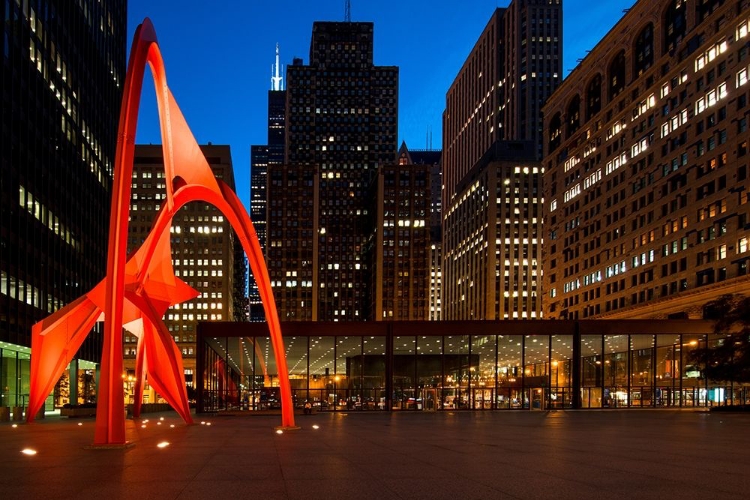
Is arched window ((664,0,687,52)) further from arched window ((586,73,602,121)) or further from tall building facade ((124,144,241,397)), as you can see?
tall building facade ((124,144,241,397))

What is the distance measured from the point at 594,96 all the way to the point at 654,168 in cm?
2521

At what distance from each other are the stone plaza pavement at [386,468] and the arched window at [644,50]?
91.0m

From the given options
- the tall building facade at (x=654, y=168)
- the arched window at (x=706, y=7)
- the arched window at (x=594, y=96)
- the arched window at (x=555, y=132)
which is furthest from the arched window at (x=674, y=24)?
the arched window at (x=555, y=132)

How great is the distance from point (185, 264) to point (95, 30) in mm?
107449

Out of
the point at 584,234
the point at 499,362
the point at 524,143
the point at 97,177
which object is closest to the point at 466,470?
the point at 499,362

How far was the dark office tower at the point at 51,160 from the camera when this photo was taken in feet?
193

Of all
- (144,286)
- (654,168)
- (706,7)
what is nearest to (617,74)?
(654,168)

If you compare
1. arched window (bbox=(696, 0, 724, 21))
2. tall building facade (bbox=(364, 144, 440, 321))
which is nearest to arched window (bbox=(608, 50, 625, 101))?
arched window (bbox=(696, 0, 724, 21))

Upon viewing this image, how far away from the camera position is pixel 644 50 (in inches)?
4235

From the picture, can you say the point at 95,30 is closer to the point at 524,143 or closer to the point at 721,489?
the point at 721,489

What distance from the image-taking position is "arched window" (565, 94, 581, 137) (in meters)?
129

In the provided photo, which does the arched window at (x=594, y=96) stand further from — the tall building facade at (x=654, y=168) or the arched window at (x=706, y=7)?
the arched window at (x=706, y=7)

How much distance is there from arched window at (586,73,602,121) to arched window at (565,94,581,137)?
3264mm

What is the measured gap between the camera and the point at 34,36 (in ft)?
210
